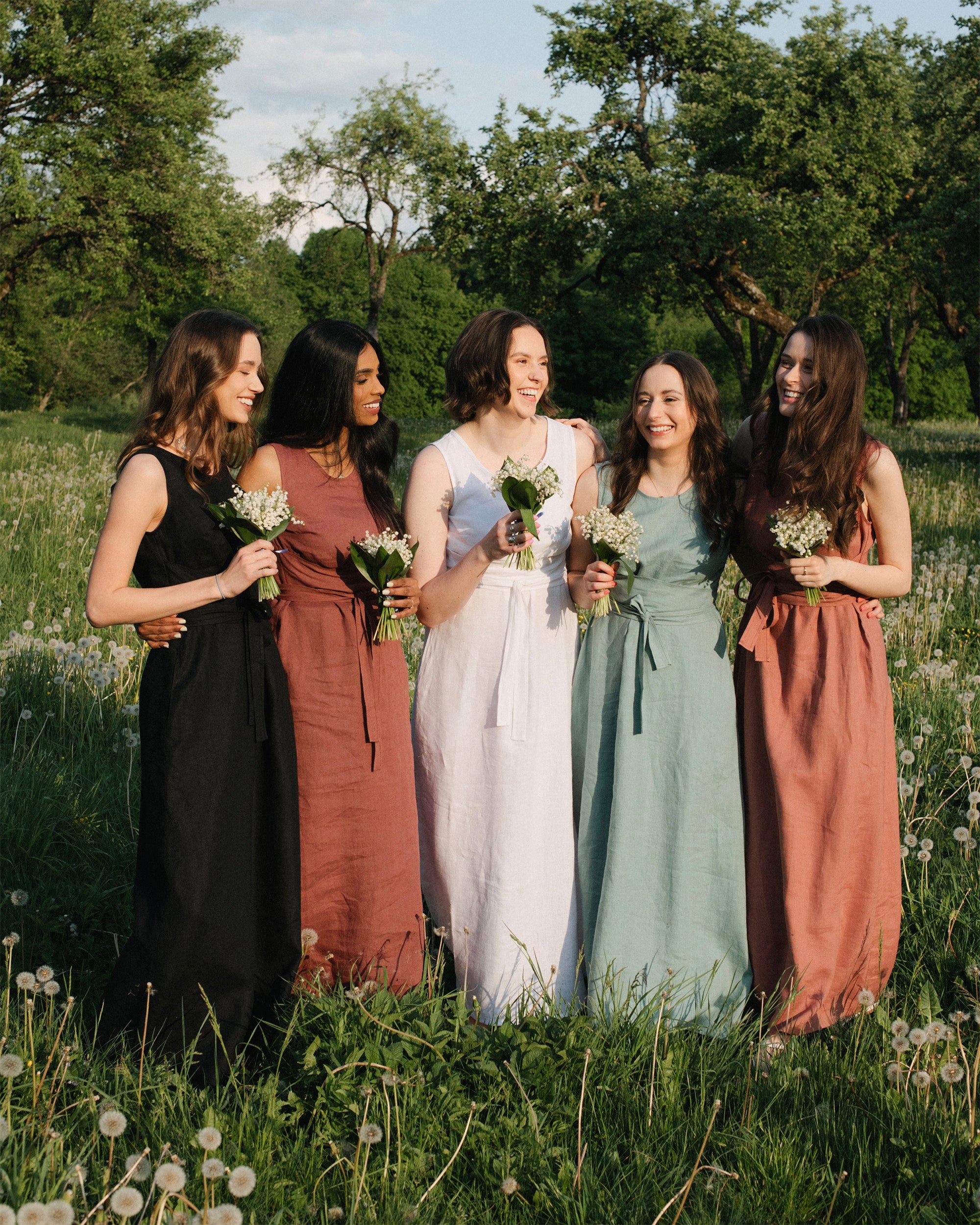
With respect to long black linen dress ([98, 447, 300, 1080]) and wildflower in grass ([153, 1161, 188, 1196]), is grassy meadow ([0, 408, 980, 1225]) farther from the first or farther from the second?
long black linen dress ([98, 447, 300, 1080])

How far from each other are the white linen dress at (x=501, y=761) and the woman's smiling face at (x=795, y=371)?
990 mm

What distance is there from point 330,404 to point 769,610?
202 centimetres

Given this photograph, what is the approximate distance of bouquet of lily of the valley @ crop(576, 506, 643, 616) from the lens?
13.2ft

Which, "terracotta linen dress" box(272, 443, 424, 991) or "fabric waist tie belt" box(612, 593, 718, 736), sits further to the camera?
"fabric waist tie belt" box(612, 593, 718, 736)

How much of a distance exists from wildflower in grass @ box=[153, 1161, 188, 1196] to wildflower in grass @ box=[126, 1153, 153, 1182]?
0.22m

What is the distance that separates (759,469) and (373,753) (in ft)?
6.78

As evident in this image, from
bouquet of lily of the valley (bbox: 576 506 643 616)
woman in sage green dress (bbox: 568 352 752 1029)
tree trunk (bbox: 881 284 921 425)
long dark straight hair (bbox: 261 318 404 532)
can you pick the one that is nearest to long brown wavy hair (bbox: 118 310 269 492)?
long dark straight hair (bbox: 261 318 404 532)

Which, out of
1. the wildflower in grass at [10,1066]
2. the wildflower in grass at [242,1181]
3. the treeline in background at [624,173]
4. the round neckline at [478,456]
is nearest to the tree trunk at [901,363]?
the treeline in background at [624,173]

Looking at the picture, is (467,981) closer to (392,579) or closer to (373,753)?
(373,753)

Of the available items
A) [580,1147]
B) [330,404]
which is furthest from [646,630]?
[580,1147]

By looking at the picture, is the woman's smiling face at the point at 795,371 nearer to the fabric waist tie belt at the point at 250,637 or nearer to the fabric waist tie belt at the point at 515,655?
the fabric waist tie belt at the point at 515,655

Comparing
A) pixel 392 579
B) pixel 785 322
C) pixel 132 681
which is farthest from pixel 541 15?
pixel 392 579

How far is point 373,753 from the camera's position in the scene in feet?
13.6

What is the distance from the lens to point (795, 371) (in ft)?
13.9
